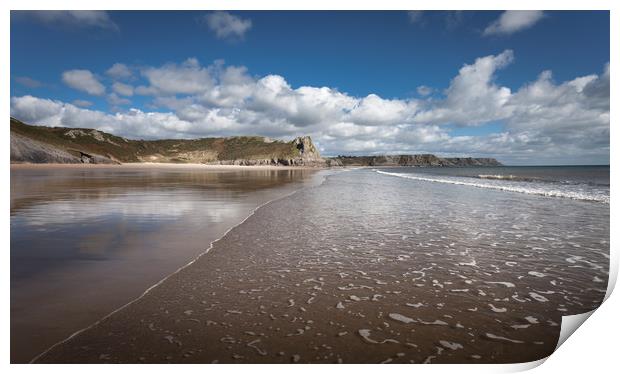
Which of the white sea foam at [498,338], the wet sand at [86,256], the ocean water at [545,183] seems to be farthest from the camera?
the ocean water at [545,183]

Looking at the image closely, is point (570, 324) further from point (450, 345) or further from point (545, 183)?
point (545, 183)

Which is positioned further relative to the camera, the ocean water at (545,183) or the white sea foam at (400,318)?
the ocean water at (545,183)

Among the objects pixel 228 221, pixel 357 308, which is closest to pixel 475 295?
pixel 357 308

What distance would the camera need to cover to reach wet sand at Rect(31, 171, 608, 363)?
14.1ft

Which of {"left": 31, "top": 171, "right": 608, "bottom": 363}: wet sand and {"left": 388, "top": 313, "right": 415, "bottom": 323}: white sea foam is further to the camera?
{"left": 388, "top": 313, "right": 415, "bottom": 323}: white sea foam

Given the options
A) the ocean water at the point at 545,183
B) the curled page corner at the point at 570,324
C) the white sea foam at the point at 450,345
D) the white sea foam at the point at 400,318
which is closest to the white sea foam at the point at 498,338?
the white sea foam at the point at 450,345

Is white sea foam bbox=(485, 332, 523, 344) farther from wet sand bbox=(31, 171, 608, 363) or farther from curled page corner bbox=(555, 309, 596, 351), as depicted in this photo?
curled page corner bbox=(555, 309, 596, 351)

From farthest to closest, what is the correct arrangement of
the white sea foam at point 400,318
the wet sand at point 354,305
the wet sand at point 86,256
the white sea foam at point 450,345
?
the white sea foam at point 400,318 → the wet sand at point 86,256 → the white sea foam at point 450,345 → the wet sand at point 354,305

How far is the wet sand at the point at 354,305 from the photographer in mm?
4309

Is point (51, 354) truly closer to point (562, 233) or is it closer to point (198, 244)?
point (198, 244)

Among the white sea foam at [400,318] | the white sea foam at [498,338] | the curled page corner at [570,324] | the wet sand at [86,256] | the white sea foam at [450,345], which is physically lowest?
the curled page corner at [570,324]

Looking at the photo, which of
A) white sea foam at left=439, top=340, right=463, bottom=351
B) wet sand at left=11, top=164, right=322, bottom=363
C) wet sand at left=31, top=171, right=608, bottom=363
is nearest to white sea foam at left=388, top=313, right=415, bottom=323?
wet sand at left=31, top=171, right=608, bottom=363

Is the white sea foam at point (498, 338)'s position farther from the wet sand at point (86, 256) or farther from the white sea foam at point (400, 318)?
the wet sand at point (86, 256)

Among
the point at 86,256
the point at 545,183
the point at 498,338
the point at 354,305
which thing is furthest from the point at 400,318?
the point at 545,183
